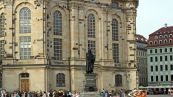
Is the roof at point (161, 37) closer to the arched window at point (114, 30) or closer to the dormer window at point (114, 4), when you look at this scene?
the dormer window at point (114, 4)

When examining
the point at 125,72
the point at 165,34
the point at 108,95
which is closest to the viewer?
the point at 108,95

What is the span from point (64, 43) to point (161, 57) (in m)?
46.9

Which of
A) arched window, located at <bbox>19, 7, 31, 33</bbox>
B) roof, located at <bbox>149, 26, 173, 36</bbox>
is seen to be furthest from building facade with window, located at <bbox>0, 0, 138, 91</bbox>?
roof, located at <bbox>149, 26, 173, 36</bbox>

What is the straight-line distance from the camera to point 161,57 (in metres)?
118

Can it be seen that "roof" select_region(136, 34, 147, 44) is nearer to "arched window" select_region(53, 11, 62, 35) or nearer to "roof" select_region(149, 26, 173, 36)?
"roof" select_region(149, 26, 173, 36)

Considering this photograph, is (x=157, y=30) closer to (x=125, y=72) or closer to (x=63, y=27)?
(x=125, y=72)

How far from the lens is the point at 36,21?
72125 millimetres

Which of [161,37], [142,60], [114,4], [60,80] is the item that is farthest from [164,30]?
[60,80]

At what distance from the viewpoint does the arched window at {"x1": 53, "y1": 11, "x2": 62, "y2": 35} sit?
74.6 metres

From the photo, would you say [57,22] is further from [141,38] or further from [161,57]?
[141,38]

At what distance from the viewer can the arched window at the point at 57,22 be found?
245 ft

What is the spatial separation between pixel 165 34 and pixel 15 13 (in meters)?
52.2

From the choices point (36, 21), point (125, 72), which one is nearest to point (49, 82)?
point (36, 21)

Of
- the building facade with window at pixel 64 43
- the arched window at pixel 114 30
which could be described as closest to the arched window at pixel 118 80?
the building facade with window at pixel 64 43
